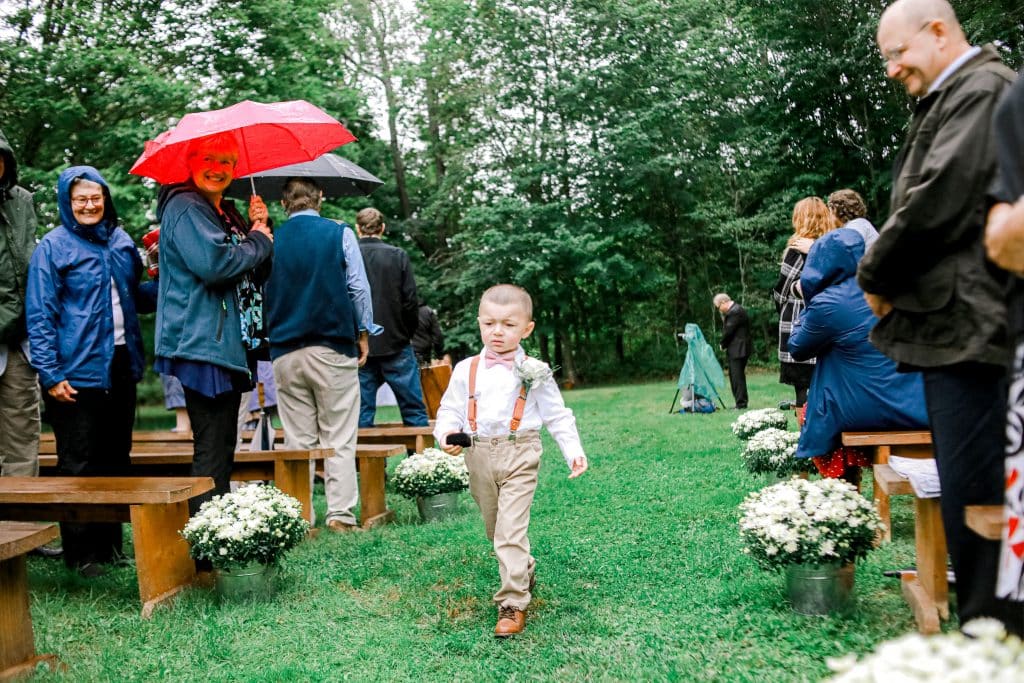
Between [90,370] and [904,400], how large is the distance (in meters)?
4.66

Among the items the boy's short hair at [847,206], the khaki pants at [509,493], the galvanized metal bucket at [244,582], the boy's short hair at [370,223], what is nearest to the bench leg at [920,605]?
the khaki pants at [509,493]

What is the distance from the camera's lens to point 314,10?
60.7 ft

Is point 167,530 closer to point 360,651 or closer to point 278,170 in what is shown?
point 360,651

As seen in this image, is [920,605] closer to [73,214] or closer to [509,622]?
[509,622]

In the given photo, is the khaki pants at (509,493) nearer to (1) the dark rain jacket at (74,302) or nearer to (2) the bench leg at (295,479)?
(2) the bench leg at (295,479)

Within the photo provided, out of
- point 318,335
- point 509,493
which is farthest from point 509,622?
point 318,335

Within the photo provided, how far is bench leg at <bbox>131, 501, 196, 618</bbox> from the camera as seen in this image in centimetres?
429

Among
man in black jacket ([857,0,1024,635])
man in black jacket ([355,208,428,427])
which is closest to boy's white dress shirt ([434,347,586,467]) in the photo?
Result: man in black jacket ([857,0,1024,635])

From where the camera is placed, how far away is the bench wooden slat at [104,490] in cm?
412

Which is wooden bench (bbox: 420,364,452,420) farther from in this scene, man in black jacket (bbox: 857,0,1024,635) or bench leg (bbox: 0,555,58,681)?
man in black jacket (bbox: 857,0,1024,635)

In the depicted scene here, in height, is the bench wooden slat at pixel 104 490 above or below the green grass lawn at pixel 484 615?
above

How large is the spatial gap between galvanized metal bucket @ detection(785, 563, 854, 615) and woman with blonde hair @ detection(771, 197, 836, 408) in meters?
1.78

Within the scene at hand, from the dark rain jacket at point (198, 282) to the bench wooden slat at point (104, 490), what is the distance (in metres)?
0.67

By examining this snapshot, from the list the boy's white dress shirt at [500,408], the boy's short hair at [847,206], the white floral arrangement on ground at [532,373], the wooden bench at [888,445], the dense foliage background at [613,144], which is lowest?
the wooden bench at [888,445]
